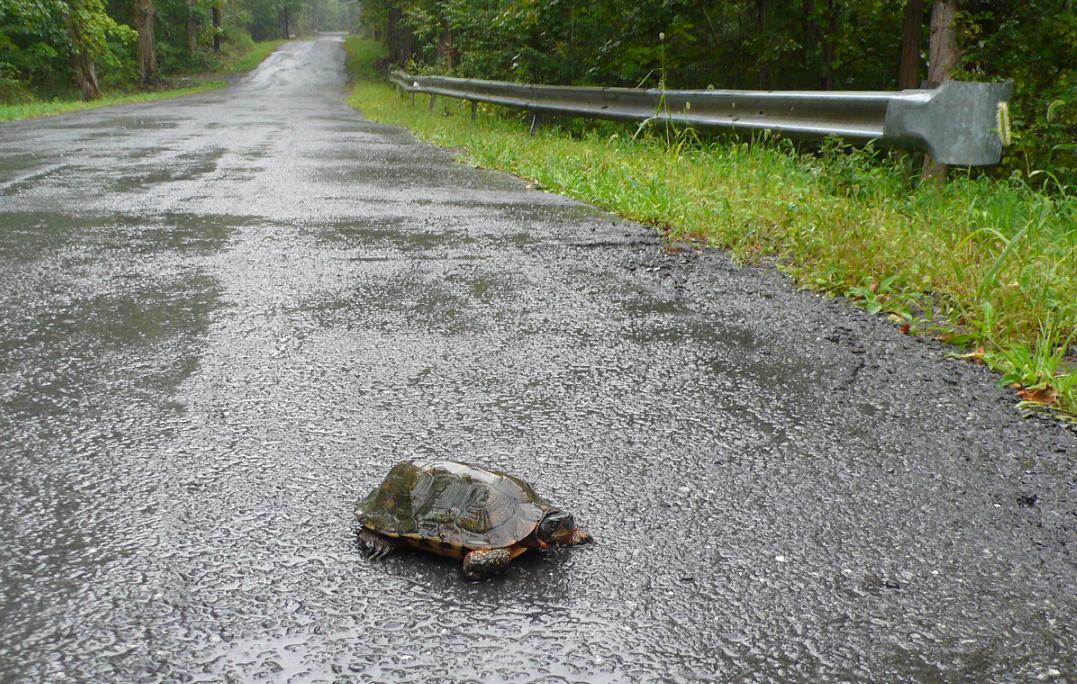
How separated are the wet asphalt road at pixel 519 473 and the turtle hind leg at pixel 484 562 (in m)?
0.05

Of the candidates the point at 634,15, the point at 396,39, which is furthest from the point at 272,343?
the point at 396,39

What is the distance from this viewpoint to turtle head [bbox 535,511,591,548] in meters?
2.20

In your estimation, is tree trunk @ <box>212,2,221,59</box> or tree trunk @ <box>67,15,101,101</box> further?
tree trunk @ <box>212,2,221,59</box>

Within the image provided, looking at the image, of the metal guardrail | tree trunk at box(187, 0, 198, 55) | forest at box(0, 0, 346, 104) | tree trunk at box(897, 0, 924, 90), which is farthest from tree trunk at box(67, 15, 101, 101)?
tree trunk at box(897, 0, 924, 90)

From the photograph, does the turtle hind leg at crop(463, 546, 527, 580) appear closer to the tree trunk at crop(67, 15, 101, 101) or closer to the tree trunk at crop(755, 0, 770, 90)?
the tree trunk at crop(755, 0, 770, 90)

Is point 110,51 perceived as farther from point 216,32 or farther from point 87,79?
point 216,32

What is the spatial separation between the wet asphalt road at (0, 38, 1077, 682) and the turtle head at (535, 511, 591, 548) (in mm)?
58

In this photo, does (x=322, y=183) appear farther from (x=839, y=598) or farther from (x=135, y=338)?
(x=839, y=598)

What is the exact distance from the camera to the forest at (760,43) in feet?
42.5

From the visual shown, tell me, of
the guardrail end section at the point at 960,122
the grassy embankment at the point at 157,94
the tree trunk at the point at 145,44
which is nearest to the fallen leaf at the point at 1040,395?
the guardrail end section at the point at 960,122

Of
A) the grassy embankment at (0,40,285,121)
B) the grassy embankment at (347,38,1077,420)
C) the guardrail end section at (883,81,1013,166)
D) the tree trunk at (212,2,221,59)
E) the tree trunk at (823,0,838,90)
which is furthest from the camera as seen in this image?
the tree trunk at (212,2,221,59)

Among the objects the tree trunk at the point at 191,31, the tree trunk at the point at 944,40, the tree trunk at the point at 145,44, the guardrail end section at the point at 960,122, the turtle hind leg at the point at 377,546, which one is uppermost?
the tree trunk at the point at 191,31

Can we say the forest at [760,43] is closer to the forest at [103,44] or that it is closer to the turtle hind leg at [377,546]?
the turtle hind leg at [377,546]

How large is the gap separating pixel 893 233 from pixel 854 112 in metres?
2.06
